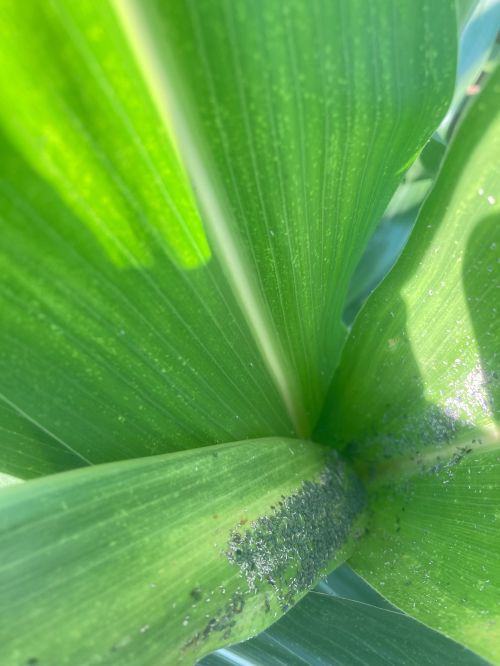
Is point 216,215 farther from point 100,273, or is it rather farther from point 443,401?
point 443,401

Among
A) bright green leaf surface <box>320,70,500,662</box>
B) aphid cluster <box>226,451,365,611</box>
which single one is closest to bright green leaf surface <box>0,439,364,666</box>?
aphid cluster <box>226,451,365,611</box>

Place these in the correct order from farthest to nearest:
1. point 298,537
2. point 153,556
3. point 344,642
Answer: point 344,642
point 298,537
point 153,556

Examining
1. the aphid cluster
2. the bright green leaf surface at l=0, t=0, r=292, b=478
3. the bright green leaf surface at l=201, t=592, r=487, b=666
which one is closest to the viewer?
the bright green leaf surface at l=0, t=0, r=292, b=478

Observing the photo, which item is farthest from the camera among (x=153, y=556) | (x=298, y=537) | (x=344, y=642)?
(x=344, y=642)

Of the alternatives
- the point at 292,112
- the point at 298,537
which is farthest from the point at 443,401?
the point at 292,112

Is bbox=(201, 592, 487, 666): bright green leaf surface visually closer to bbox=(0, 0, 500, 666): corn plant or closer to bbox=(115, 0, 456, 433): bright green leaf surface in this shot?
bbox=(0, 0, 500, 666): corn plant

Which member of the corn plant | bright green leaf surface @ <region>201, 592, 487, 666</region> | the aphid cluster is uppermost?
the corn plant

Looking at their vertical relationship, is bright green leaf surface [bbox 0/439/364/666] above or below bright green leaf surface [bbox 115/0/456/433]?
below
